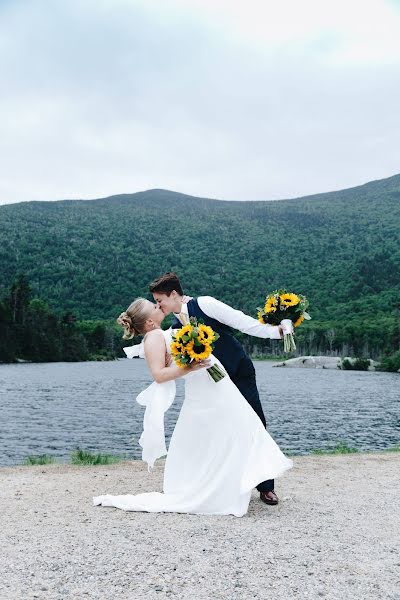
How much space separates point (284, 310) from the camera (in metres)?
7.25

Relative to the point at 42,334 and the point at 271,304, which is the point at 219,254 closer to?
the point at 42,334

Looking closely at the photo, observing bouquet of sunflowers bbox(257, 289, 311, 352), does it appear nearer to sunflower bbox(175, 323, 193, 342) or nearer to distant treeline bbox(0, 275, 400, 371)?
sunflower bbox(175, 323, 193, 342)

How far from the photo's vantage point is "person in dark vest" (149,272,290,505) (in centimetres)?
704

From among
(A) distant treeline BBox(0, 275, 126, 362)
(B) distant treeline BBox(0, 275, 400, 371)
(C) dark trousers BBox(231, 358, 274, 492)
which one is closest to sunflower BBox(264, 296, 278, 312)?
(C) dark trousers BBox(231, 358, 274, 492)

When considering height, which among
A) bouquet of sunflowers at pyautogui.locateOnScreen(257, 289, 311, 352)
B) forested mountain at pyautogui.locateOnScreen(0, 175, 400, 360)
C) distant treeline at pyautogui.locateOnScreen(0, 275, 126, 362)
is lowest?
bouquet of sunflowers at pyautogui.locateOnScreen(257, 289, 311, 352)

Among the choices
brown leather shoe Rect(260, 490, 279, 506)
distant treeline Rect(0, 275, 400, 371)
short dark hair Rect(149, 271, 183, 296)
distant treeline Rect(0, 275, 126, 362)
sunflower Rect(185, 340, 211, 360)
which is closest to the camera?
sunflower Rect(185, 340, 211, 360)

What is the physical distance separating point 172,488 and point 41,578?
2.36 metres

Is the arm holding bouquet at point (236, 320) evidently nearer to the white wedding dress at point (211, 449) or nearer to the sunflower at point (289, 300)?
the sunflower at point (289, 300)

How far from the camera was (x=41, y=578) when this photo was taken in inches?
208

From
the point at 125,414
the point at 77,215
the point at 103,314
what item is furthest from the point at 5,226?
the point at 125,414

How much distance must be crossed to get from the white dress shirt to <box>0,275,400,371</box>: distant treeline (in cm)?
9533

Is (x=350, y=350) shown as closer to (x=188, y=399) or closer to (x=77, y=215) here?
(x=77, y=215)

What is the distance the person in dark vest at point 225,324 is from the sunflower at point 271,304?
7.0 inches

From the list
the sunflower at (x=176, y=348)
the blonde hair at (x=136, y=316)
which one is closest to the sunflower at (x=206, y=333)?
the sunflower at (x=176, y=348)
